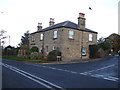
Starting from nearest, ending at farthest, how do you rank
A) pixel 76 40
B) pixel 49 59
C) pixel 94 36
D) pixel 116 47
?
pixel 49 59
pixel 76 40
pixel 94 36
pixel 116 47

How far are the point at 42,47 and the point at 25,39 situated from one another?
156 ft

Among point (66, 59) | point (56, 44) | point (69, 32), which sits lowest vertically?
point (66, 59)

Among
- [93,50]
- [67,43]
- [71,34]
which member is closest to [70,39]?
[71,34]

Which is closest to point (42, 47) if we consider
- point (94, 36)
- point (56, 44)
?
point (56, 44)

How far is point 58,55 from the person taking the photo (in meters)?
28.5

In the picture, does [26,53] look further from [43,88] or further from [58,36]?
[43,88]

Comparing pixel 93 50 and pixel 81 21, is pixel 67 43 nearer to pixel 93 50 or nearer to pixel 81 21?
pixel 81 21

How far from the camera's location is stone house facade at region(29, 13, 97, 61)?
2968 cm

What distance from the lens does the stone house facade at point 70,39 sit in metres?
29.7

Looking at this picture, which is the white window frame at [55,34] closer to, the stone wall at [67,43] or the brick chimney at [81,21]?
the stone wall at [67,43]

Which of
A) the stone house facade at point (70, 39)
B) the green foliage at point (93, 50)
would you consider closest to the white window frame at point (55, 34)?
the stone house facade at point (70, 39)

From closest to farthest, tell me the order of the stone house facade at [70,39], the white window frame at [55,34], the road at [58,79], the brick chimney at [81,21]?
the road at [58,79], the stone house facade at [70,39], the white window frame at [55,34], the brick chimney at [81,21]

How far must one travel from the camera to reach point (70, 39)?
100 ft

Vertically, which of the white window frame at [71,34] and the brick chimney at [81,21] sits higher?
the brick chimney at [81,21]
